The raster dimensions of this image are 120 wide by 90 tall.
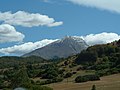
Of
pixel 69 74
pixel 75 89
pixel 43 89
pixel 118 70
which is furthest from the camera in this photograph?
pixel 69 74

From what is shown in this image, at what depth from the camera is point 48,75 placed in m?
198

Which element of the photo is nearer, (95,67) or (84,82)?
(84,82)

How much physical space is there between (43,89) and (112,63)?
85.0m

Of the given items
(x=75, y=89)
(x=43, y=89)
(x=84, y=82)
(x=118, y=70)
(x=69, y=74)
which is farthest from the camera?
(x=69, y=74)

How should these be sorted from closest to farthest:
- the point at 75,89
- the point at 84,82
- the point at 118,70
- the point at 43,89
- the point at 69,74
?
the point at 43,89 < the point at 75,89 < the point at 84,82 < the point at 118,70 < the point at 69,74

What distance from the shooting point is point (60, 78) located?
179125mm

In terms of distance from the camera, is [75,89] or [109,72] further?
[109,72]

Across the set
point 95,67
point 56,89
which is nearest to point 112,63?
point 95,67

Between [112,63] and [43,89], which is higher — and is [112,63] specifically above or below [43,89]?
above

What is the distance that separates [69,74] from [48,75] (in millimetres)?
15011

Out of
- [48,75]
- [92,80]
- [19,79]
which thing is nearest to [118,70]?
[92,80]

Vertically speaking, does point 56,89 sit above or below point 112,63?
below

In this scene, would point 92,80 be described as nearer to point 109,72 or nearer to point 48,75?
point 109,72

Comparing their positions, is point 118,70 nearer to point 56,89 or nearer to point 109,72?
point 109,72
